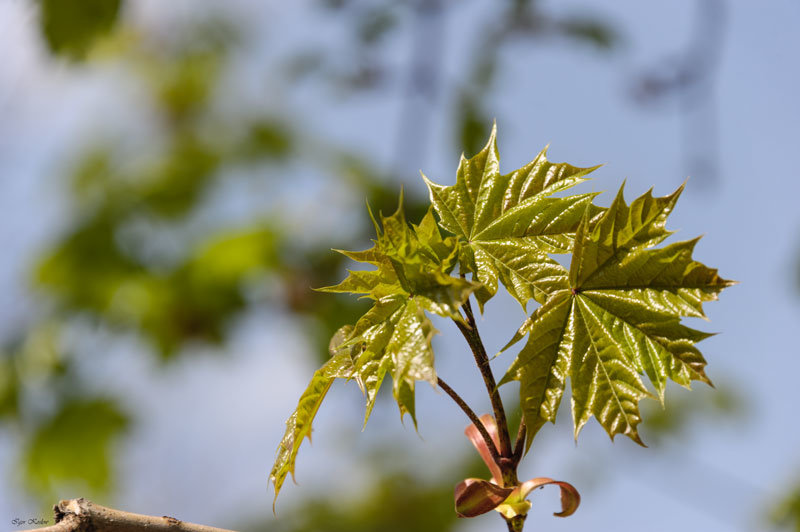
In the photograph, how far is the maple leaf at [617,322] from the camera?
1.30ft

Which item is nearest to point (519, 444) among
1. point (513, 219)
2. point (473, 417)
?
point (473, 417)

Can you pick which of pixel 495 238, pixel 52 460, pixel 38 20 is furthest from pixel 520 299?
pixel 52 460

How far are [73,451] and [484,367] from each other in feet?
7.41

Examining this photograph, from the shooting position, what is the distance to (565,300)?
0.42m

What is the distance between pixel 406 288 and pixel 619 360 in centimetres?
13

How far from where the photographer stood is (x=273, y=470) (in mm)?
418

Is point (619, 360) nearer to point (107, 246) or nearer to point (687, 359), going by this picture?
point (687, 359)

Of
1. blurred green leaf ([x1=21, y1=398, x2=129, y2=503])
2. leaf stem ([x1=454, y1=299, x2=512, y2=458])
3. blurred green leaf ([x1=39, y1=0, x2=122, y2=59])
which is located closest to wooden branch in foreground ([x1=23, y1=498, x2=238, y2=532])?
leaf stem ([x1=454, y1=299, x2=512, y2=458])

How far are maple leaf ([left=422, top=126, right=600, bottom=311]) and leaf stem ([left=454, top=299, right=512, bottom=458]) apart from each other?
0.02 meters

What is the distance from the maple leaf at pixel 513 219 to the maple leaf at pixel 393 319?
0.03 meters

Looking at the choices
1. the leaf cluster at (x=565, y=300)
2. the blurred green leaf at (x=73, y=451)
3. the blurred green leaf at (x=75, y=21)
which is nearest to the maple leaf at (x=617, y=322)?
the leaf cluster at (x=565, y=300)

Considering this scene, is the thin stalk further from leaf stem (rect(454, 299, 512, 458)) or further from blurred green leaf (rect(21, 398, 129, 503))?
blurred green leaf (rect(21, 398, 129, 503))

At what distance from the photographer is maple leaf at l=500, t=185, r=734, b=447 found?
397 millimetres

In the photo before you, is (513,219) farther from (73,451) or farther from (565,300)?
(73,451)
